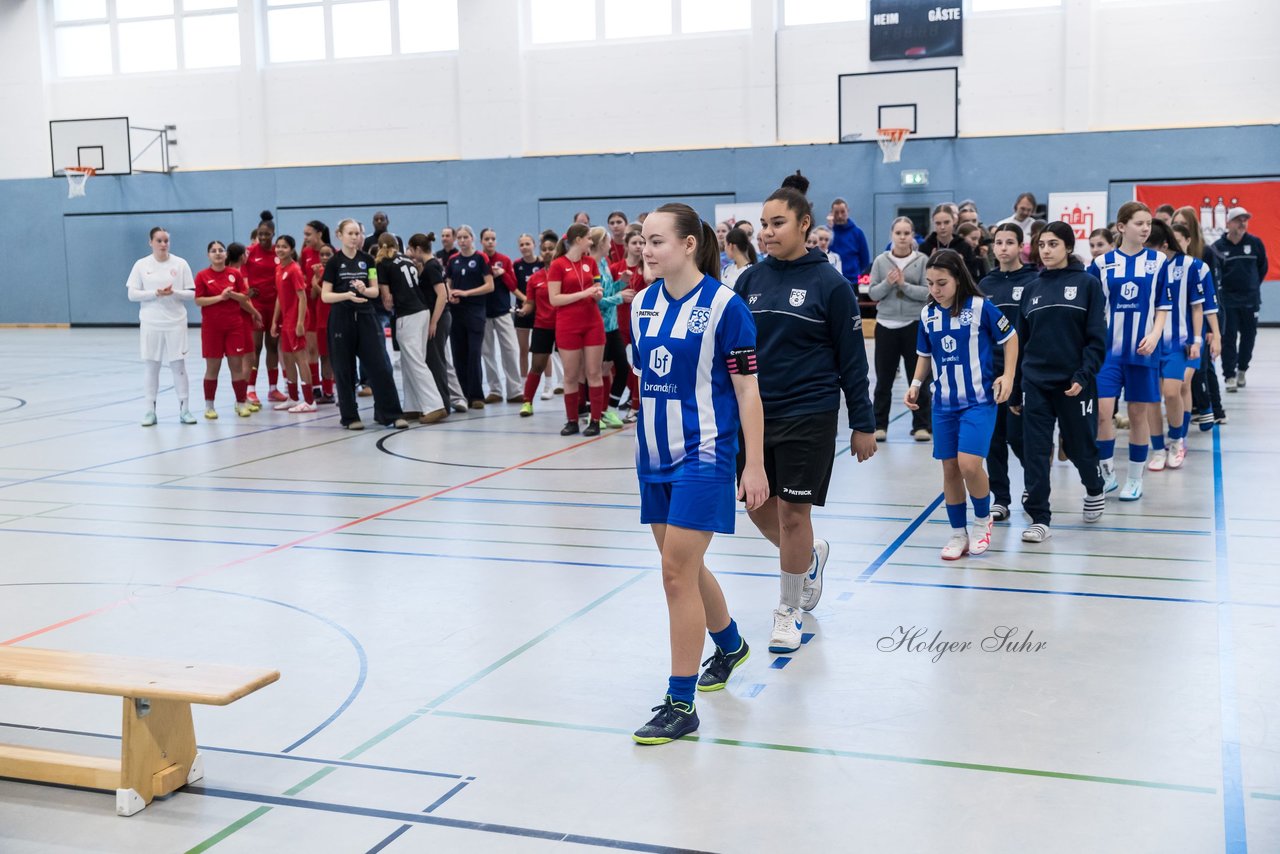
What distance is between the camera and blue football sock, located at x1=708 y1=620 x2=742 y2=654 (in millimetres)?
4535

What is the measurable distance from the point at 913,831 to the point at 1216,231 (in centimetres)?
2022

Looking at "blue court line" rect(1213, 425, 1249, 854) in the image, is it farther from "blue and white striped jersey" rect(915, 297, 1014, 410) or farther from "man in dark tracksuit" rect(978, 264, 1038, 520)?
"blue and white striped jersey" rect(915, 297, 1014, 410)

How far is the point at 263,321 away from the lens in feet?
45.3

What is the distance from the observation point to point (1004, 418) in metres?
7.28

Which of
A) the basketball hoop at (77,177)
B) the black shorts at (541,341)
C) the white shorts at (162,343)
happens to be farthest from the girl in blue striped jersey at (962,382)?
the basketball hoop at (77,177)

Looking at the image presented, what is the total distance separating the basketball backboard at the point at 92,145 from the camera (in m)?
26.3

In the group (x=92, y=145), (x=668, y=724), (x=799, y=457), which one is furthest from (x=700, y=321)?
(x=92, y=145)

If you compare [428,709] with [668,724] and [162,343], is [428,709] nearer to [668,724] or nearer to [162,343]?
[668,724]

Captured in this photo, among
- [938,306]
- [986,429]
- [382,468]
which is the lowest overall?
[382,468]

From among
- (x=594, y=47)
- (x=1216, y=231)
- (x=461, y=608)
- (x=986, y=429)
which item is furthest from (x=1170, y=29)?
(x=461, y=608)

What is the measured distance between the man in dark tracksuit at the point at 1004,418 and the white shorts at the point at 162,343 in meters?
8.00

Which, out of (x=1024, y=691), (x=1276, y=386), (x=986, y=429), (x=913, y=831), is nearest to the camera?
(x=913, y=831)

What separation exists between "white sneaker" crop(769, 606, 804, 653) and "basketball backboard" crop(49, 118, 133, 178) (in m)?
25.0

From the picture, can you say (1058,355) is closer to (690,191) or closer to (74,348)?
(690,191)
